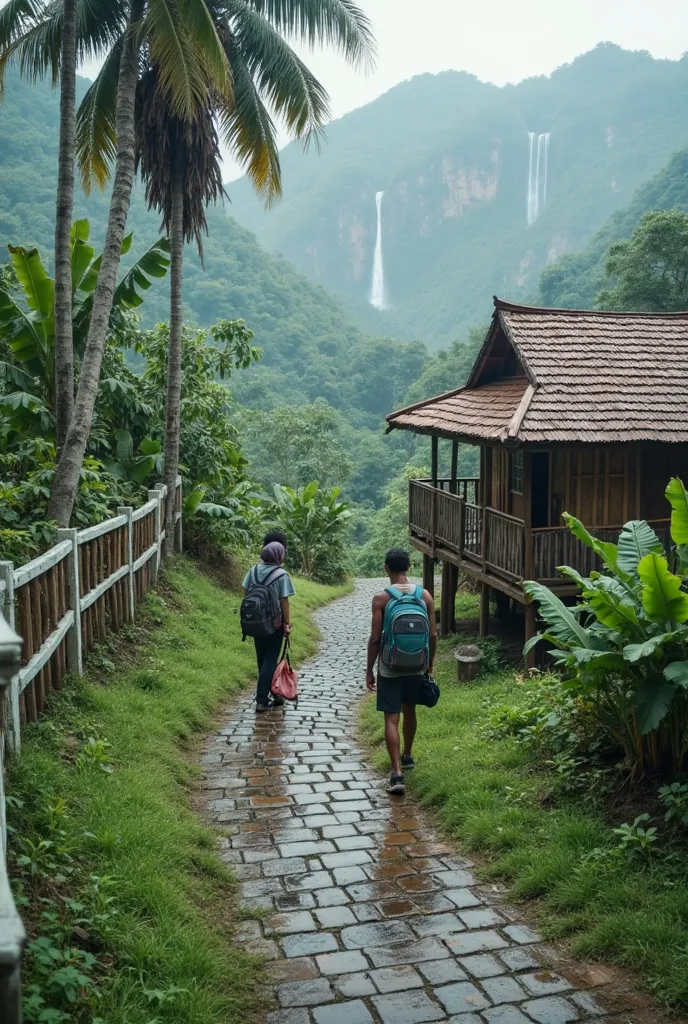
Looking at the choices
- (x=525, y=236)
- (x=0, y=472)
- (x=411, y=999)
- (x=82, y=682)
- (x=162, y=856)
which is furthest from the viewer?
(x=525, y=236)

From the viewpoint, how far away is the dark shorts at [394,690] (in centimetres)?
629

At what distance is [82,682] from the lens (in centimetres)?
699

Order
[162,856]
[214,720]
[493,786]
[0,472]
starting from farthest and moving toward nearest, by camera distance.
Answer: [0,472] → [214,720] → [493,786] → [162,856]

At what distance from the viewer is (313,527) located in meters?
24.2

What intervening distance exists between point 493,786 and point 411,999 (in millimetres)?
2509

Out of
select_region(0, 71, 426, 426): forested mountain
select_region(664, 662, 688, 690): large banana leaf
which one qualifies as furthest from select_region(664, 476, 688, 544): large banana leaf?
select_region(0, 71, 426, 426): forested mountain

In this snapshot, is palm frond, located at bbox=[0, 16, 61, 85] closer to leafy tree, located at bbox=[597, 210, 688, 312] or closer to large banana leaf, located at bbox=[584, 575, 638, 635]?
large banana leaf, located at bbox=[584, 575, 638, 635]

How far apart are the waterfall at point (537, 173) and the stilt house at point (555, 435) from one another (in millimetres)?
140487

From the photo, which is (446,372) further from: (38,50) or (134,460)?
(38,50)

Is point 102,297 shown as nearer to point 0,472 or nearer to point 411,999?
point 0,472

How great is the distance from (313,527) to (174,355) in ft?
37.6

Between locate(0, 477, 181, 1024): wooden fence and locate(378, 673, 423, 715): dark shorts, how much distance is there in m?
2.34

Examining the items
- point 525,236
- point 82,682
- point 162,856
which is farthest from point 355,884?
point 525,236

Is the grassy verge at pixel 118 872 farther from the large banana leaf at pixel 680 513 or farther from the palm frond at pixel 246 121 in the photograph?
the palm frond at pixel 246 121
